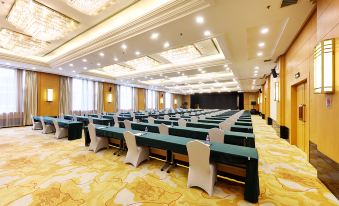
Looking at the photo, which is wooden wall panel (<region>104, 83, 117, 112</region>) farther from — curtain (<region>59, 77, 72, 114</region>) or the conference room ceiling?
the conference room ceiling

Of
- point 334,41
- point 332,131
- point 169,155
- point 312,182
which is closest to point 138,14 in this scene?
point 169,155

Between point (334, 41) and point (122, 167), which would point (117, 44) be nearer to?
point (122, 167)

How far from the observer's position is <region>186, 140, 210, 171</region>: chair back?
261 cm

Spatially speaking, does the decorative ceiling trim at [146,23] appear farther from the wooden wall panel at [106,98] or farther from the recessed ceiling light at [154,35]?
the wooden wall panel at [106,98]

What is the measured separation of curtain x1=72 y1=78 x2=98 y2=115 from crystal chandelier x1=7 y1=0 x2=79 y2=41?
25.7 ft

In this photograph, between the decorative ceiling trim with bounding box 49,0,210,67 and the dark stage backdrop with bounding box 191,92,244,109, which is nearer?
the decorative ceiling trim with bounding box 49,0,210,67

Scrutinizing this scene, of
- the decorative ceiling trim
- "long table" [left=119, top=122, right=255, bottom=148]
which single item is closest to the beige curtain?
the decorative ceiling trim

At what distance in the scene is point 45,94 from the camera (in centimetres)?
1068

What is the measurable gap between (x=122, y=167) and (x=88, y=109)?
11.3 meters

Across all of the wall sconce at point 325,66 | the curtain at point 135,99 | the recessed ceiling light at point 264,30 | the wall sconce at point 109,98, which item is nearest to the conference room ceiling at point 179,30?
the recessed ceiling light at point 264,30

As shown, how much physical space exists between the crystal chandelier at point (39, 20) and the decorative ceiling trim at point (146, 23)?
2.96ft

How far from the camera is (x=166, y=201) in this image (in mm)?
2465

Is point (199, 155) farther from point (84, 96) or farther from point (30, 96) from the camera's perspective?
point (84, 96)

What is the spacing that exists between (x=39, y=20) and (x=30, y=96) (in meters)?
7.66
